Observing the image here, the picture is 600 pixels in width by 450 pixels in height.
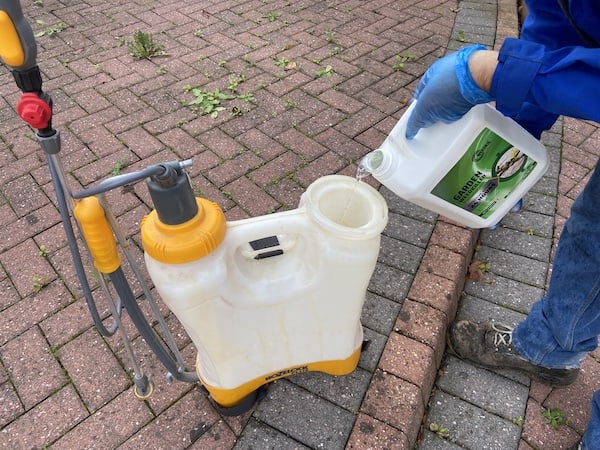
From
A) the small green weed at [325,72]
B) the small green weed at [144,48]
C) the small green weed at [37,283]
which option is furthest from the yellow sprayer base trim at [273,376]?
the small green weed at [144,48]

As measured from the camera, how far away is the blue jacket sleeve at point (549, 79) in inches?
39.8

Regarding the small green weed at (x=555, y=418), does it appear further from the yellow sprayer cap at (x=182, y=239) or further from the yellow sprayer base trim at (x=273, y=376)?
the yellow sprayer cap at (x=182, y=239)

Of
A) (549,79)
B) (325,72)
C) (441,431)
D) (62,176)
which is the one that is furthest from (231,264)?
(325,72)

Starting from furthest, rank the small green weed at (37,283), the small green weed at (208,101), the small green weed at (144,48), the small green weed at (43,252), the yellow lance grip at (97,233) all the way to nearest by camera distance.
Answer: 1. the small green weed at (144,48)
2. the small green weed at (208,101)
3. the small green weed at (43,252)
4. the small green weed at (37,283)
5. the yellow lance grip at (97,233)

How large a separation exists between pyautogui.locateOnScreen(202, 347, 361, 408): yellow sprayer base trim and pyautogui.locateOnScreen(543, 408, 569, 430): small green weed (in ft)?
2.37

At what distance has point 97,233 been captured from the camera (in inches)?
45.1

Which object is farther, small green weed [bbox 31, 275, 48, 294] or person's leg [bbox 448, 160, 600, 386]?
small green weed [bbox 31, 275, 48, 294]

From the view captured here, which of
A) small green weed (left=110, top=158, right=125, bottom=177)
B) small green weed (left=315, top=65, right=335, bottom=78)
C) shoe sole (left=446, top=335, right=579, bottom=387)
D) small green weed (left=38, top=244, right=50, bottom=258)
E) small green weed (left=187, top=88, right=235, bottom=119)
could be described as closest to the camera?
shoe sole (left=446, top=335, right=579, bottom=387)

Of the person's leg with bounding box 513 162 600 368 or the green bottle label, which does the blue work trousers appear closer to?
the person's leg with bounding box 513 162 600 368

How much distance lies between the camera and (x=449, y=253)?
215 centimetres

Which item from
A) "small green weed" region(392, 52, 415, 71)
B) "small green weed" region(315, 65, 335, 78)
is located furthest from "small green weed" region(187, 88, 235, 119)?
"small green weed" region(392, 52, 415, 71)

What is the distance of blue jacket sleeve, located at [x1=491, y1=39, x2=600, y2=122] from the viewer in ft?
3.32

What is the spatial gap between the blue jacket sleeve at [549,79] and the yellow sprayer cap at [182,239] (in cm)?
76

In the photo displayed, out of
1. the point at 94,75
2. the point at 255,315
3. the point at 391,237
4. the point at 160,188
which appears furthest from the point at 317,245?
the point at 94,75
